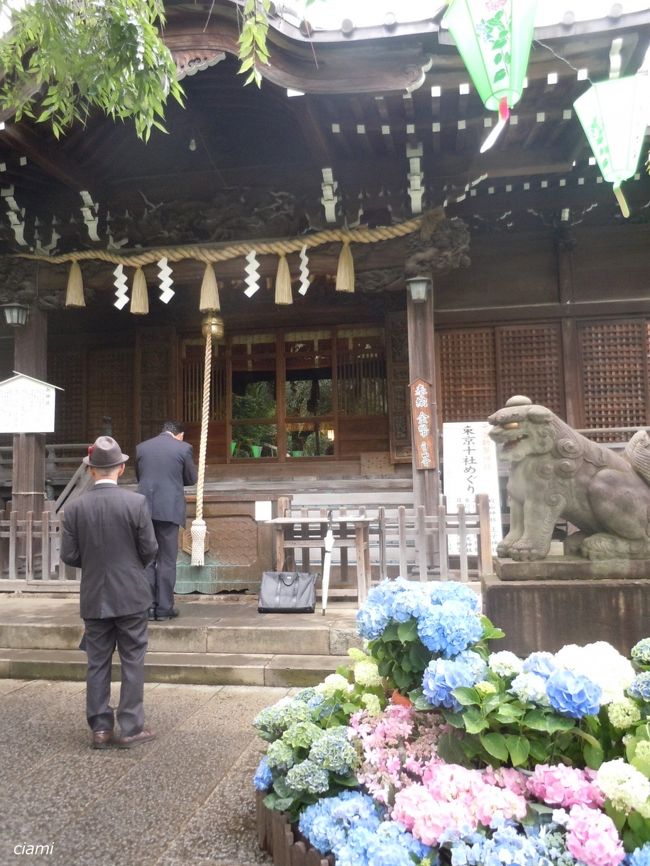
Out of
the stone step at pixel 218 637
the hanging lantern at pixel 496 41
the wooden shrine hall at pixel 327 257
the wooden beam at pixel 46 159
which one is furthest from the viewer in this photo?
the wooden beam at pixel 46 159

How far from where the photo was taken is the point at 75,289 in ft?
26.8

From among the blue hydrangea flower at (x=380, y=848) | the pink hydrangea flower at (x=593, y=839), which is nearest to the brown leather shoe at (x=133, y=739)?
the blue hydrangea flower at (x=380, y=848)

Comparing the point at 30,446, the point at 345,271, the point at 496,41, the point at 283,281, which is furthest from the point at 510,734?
the point at 30,446

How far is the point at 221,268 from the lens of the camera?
26.9 feet

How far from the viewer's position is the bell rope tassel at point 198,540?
22.0ft

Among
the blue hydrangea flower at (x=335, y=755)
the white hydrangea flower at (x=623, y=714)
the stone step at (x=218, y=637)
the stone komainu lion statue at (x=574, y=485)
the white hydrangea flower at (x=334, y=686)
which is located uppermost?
the stone komainu lion statue at (x=574, y=485)

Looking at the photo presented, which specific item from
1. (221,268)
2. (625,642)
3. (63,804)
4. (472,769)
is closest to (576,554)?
(625,642)

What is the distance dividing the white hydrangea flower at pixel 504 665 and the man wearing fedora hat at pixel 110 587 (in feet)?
7.25

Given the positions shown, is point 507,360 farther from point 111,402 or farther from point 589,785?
point 589,785

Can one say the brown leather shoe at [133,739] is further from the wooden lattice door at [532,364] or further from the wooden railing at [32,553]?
the wooden lattice door at [532,364]

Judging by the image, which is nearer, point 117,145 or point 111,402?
point 117,145

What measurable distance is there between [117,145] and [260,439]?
16.7 feet

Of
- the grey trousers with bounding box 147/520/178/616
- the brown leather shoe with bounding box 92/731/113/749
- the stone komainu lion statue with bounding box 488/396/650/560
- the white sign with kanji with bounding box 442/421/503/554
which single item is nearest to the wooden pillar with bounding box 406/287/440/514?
the white sign with kanji with bounding box 442/421/503/554

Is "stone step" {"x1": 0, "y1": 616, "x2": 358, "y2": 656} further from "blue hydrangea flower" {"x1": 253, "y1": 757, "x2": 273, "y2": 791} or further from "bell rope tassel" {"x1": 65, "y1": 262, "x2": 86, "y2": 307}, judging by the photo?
"bell rope tassel" {"x1": 65, "y1": 262, "x2": 86, "y2": 307}
